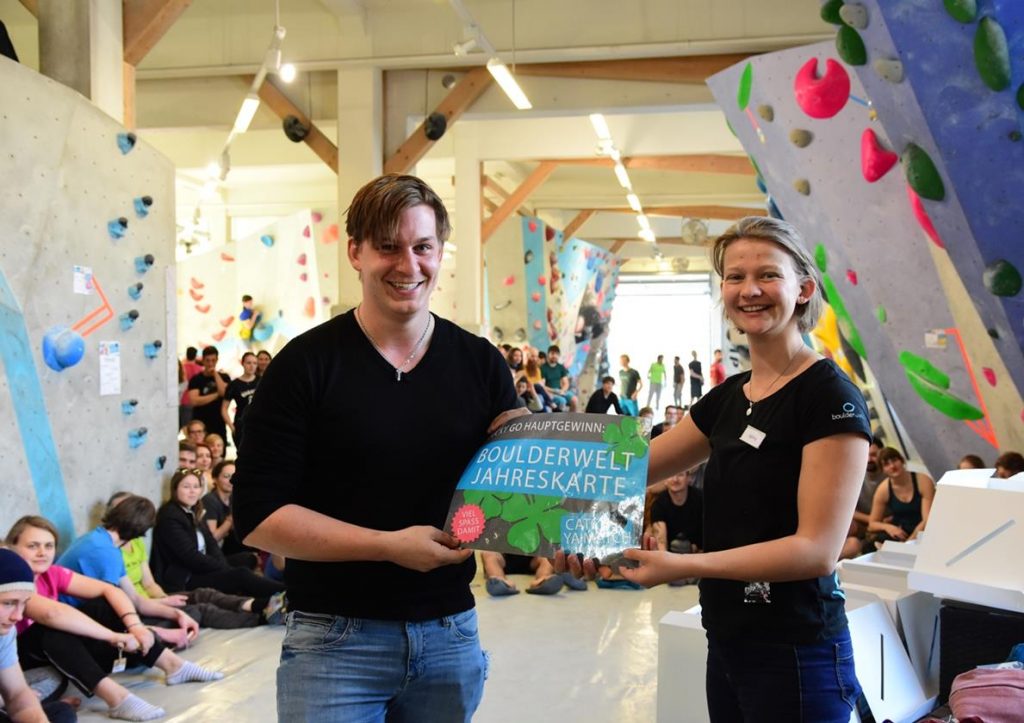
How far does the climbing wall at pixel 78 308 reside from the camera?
4531 millimetres

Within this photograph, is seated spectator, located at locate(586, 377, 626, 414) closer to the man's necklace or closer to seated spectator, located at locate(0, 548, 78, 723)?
seated spectator, located at locate(0, 548, 78, 723)

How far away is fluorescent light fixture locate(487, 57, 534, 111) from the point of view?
24.9ft

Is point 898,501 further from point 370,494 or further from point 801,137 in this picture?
point 370,494

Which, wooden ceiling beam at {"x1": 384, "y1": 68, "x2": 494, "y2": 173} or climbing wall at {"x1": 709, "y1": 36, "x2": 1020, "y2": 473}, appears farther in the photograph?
wooden ceiling beam at {"x1": 384, "y1": 68, "x2": 494, "y2": 173}

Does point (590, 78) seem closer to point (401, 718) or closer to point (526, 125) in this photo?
point (526, 125)

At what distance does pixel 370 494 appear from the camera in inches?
59.3

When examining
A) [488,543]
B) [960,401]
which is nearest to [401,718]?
[488,543]

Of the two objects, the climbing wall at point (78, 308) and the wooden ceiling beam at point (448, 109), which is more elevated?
the wooden ceiling beam at point (448, 109)

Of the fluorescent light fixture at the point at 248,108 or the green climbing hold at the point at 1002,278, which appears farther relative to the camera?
the fluorescent light fixture at the point at 248,108

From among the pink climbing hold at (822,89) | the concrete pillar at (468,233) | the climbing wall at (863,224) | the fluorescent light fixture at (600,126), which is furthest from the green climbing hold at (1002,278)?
the concrete pillar at (468,233)

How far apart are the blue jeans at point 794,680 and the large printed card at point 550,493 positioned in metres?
0.33

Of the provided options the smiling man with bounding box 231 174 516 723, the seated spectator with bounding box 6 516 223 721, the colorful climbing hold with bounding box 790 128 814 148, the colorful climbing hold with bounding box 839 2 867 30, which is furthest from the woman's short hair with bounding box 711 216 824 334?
the colorful climbing hold with bounding box 790 128 814 148

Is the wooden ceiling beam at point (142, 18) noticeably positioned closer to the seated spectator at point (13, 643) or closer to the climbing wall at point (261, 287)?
the seated spectator at point (13, 643)

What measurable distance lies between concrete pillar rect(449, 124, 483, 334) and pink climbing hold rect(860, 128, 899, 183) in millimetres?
5902
